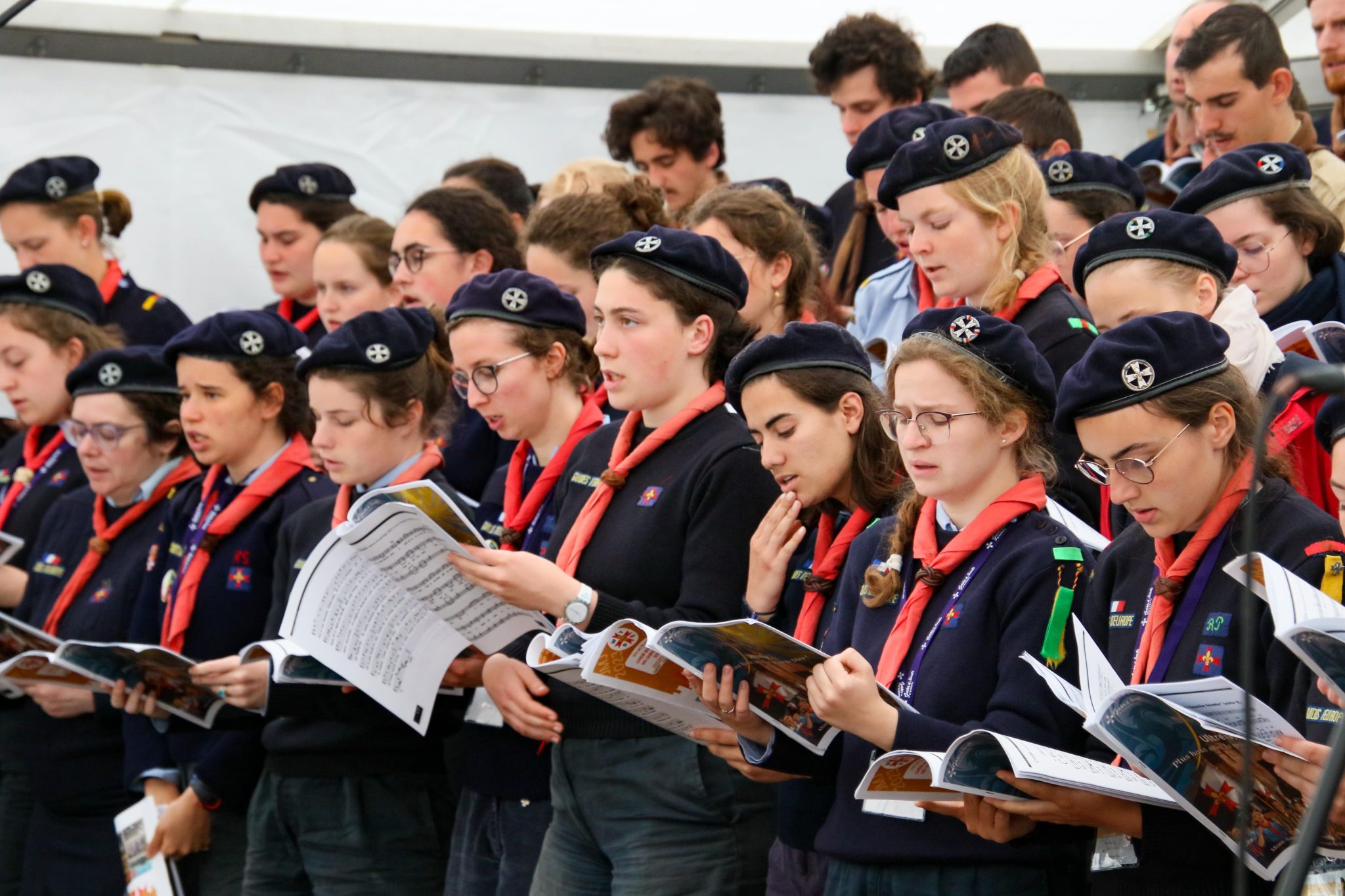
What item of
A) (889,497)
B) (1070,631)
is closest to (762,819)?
(889,497)

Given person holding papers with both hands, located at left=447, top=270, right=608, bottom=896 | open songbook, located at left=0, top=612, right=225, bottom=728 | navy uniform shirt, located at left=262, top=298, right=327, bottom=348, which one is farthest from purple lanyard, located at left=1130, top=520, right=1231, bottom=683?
navy uniform shirt, located at left=262, top=298, right=327, bottom=348

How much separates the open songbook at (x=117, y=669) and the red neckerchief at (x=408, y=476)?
0.59 metres

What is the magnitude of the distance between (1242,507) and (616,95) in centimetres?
559

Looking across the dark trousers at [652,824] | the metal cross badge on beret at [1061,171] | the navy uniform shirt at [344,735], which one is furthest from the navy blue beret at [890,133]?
the dark trousers at [652,824]

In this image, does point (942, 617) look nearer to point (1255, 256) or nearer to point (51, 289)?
point (1255, 256)

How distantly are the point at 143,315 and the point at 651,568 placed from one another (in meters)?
4.14

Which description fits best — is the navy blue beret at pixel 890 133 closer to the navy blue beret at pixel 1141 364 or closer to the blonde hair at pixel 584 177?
the blonde hair at pixel 584 177

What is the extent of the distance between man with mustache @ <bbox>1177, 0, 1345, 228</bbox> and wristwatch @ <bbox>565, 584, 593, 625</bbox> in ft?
9.66

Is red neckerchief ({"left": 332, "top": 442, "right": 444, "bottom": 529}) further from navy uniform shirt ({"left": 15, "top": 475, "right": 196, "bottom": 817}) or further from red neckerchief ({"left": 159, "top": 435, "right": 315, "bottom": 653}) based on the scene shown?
navy uniform shirt ({"left": 15, "top": 475, "right": 196, "bottom": 817})

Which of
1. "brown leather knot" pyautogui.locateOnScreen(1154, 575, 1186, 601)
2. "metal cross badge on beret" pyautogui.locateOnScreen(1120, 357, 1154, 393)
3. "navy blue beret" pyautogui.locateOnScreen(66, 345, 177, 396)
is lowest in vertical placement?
"brown leather knot" pyautogui.locateOnScreen(1154, 575, 1186, 601)

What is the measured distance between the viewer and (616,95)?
8.02m

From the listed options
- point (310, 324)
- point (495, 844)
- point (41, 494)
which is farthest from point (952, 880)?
point (310, 324)

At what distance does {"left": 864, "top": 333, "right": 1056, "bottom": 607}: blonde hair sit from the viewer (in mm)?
3256

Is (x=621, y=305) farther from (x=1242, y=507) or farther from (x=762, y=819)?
(x=1242, y=507)
